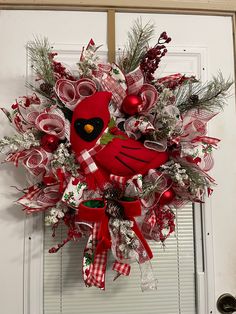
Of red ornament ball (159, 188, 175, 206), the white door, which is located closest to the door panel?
the white door

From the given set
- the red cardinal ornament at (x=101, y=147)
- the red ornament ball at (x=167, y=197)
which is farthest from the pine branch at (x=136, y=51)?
the red ornament ball at (x=167, y=197)

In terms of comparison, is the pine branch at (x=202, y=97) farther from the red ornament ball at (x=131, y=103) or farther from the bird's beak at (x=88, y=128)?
the bird's beak at (x=88, y=128)

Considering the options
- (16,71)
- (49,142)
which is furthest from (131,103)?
(16,71)

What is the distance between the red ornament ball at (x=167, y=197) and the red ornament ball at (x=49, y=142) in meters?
0.34

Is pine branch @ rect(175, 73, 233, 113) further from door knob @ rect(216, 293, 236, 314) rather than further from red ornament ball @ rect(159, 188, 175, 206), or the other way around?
door knob @ rect(216, 293, 236, 314)

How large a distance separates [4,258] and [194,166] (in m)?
0.66

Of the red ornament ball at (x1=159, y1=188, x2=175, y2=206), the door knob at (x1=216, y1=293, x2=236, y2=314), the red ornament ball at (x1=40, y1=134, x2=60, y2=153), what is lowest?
the door knob at (x1=216, y1=293, x2=236, y2=314)

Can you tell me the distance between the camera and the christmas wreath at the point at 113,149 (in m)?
0.82

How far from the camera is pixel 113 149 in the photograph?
32.8 inches

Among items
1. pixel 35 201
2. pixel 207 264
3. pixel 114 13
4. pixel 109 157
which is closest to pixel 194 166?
pixel 109 157

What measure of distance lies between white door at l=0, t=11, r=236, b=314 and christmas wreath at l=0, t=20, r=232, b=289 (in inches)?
6.0

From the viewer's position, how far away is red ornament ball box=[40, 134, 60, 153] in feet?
2.78

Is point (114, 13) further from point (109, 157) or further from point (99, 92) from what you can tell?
point (109, 157)

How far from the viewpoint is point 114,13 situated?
1026 millimetres
